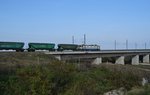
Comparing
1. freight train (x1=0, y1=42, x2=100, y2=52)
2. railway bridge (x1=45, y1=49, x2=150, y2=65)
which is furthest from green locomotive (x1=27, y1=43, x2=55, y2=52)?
railway bridge (x1=45, y1=49, x2=150, y2=65)

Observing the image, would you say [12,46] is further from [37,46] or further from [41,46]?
[41,46]

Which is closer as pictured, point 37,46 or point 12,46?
point 12,46

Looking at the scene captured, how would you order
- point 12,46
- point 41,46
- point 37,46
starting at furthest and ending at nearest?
point 41,46 → point 37,46 → point 12,46

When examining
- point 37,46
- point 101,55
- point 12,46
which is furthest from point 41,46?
point 101,55

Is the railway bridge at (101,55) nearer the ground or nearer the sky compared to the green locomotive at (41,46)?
nearer the ground

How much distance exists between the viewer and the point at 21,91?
59.9 ft

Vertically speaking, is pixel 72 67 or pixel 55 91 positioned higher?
pixel 72 67

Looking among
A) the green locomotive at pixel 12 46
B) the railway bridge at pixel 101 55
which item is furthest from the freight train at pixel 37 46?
the railway bridge at pixel 101 55

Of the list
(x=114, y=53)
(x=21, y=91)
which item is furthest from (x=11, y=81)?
(x=114, y=53)

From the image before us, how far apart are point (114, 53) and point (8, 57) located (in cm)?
4894

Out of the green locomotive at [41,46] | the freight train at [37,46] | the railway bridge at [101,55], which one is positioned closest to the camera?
the freight train at [37,46]

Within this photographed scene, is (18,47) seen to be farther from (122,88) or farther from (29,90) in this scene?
(29,90)

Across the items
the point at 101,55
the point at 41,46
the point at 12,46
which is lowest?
the point at 101,55

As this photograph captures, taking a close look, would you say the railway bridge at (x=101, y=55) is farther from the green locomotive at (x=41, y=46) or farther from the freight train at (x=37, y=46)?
the green locomotive at (x=41, y=46)
